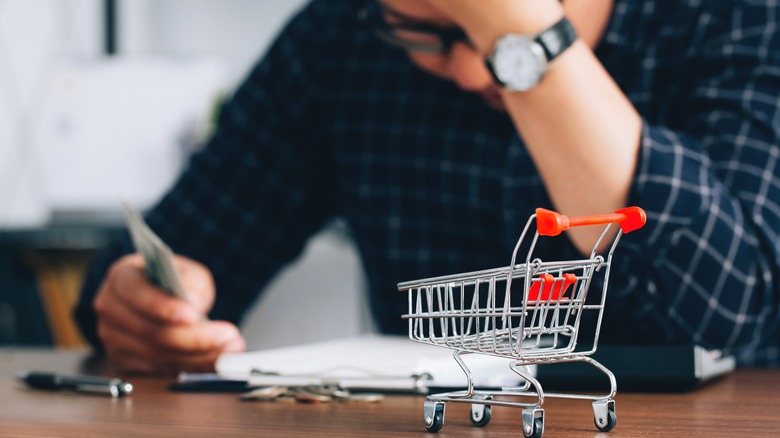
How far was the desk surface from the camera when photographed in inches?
15.6

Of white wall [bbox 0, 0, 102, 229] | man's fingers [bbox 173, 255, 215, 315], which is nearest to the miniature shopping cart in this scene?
man's fingers [bbox 173, 255, 215, 315]

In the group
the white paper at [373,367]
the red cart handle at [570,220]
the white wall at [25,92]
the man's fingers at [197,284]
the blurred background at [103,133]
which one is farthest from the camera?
the white wall at [25,92]

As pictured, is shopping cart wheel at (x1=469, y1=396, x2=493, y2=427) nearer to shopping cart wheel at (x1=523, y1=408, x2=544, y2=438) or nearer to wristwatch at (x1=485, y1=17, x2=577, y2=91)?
shopping cart wheel at (x1=523, y1=408, x2=544, y2=438)

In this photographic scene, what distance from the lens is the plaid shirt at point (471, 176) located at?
2.23ft

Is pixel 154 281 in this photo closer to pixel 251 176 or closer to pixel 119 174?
pixel 251 176

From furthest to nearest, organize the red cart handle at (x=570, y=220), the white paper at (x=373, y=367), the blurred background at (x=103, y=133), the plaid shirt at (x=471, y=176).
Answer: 1. the blurred background at (x=103, y=133)
2. the plaid shirt at (x=471, y=176)
3. the white paper at (x=373, y=367)
4. the red cart handle at (x=570, y=220)

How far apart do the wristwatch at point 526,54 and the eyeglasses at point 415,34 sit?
0.41 feet

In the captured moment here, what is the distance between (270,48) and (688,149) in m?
0.66

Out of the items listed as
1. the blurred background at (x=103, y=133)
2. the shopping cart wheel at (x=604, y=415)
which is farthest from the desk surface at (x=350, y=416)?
the blurred background at (x=103, y=133)

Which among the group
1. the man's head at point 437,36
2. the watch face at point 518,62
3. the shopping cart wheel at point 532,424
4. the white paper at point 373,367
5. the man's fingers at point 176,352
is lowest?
the man's fingers at point 176,352

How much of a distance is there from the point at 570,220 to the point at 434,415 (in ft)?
0.41

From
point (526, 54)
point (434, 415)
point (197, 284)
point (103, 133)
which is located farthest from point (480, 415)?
point (103, 133)

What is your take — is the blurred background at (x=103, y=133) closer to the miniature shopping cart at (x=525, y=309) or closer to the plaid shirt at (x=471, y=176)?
the plaid shirt at (x=471, y=176)

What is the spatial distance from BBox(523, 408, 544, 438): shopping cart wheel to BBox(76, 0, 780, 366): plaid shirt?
0.22 meters
